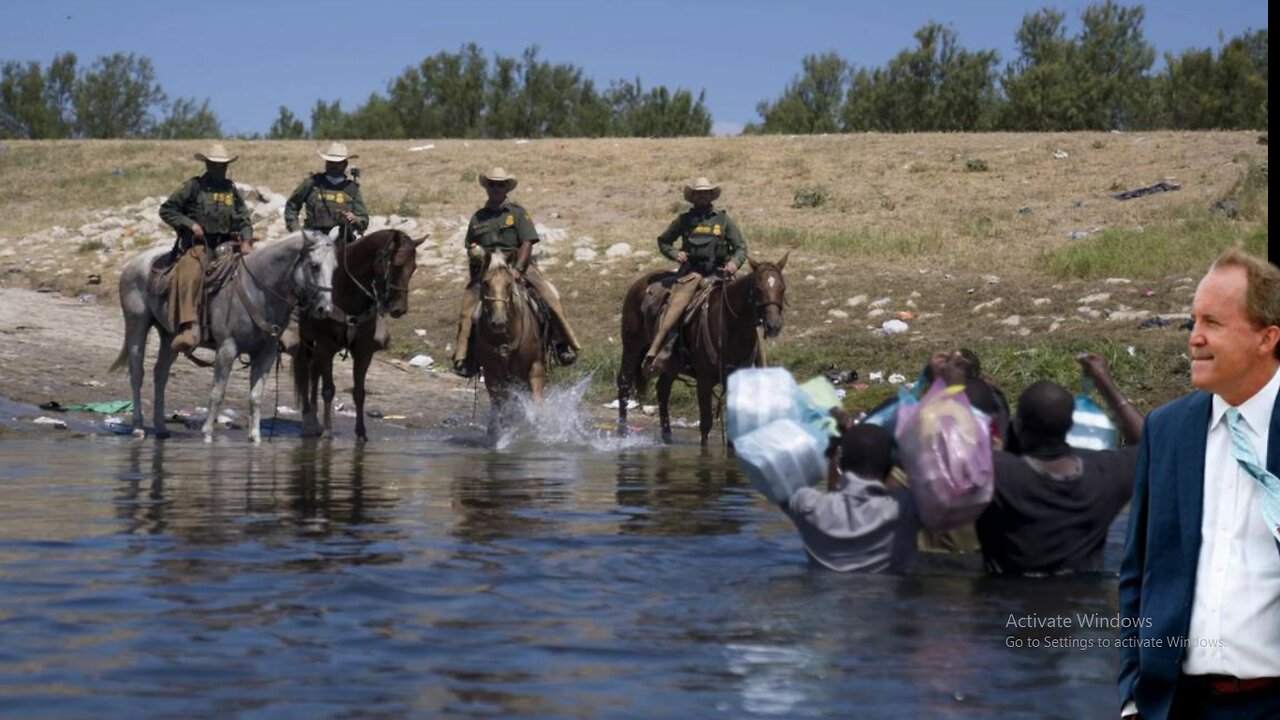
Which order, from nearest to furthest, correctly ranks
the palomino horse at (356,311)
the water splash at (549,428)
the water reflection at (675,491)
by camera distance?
the water reflection at (675,491), the palomino horse at (356,311), the water splash at (549,428)

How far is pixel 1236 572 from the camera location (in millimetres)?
3943

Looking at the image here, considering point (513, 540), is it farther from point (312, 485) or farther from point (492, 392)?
point (492, 392)

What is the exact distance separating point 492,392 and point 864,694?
11.2 metres

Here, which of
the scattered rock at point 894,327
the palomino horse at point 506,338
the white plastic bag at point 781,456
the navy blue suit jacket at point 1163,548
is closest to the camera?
the navy blue suit jacket at point 1163,548

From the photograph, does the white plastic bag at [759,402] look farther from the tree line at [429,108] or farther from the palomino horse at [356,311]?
the tree line at [429,108]

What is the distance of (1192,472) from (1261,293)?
399 mm

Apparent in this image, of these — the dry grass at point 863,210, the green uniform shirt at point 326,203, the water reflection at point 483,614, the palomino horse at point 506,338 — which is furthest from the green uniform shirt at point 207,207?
the dry grass at point 863,210

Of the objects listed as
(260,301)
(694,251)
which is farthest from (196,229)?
(694,251)

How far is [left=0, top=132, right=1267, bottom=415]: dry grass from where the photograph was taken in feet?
72.3

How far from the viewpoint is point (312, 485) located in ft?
43.8

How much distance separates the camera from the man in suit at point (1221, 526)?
3916mm

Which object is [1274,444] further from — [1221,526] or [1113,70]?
[1113,70]

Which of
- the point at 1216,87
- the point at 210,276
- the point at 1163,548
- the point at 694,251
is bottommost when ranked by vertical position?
the point at 1163,548

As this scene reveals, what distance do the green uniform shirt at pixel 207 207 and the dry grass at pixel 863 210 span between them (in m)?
5.72
